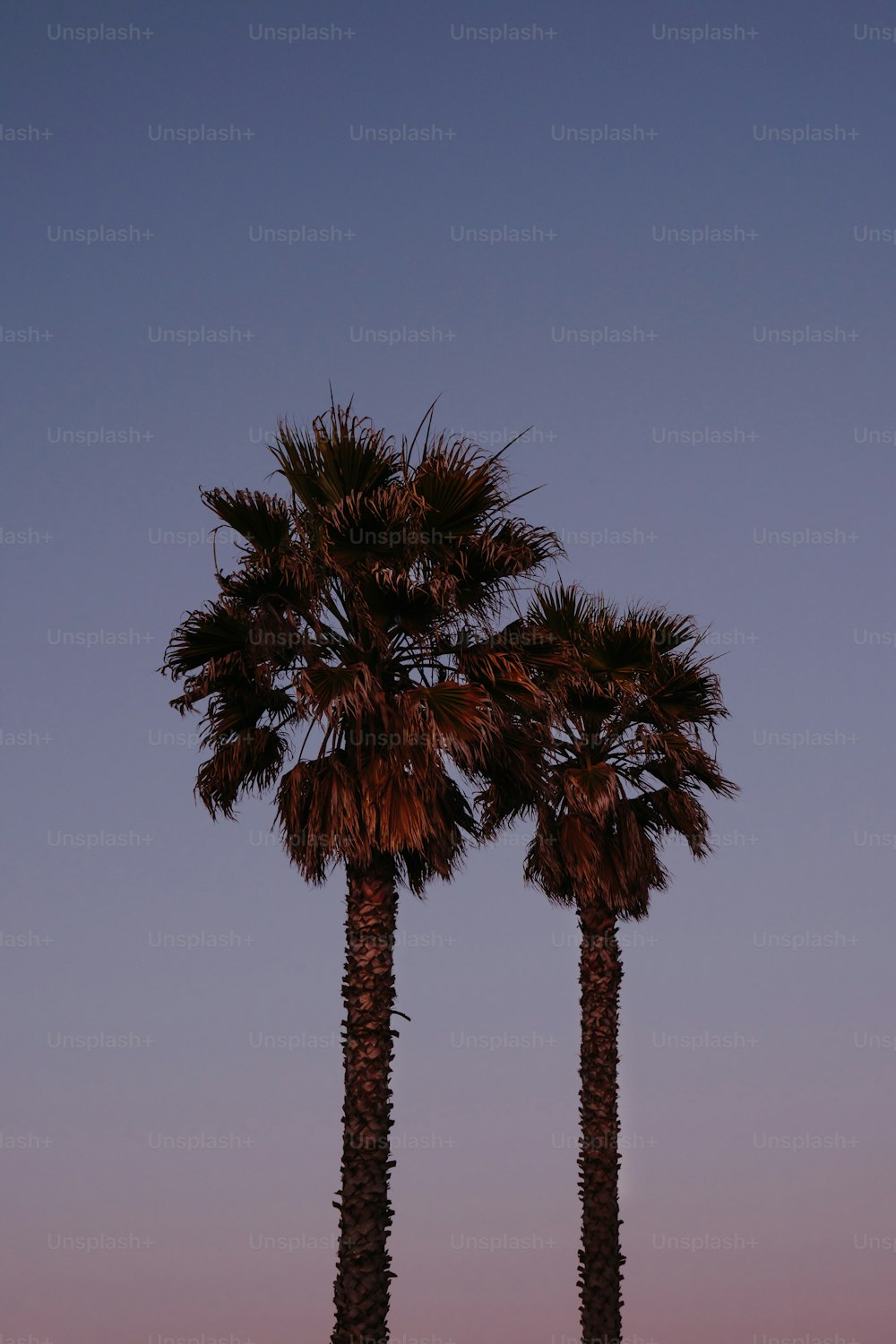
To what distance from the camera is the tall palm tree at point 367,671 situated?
17938mm

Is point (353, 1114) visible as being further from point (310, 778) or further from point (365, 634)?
point (365, 634)

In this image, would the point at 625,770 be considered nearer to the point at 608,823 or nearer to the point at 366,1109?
the point at 608,823

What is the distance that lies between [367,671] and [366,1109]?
16.5ft

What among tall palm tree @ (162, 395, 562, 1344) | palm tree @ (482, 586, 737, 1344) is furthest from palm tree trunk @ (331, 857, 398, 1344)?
palm tree @ (482, 586, 737, 1344)

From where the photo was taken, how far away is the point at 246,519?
19.1 meters

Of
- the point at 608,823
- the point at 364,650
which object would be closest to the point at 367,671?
the point at 364,650

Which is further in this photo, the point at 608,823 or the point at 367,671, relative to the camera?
the point at 608,823

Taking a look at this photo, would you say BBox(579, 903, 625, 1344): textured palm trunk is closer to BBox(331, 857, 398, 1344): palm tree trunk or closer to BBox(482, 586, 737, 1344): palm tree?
BBox(482, 586, 737, 1344): palm tree

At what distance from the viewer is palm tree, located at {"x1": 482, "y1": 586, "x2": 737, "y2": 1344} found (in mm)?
22969

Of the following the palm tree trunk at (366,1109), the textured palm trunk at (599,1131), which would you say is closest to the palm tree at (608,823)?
the textured palm trunk at (599,1131)

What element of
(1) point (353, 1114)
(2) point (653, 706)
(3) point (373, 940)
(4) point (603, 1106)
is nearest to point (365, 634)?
(3) point (373, 940)

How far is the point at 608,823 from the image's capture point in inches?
957

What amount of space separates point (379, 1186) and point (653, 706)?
9993mm

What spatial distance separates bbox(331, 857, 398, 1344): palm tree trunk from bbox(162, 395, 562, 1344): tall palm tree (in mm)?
27
